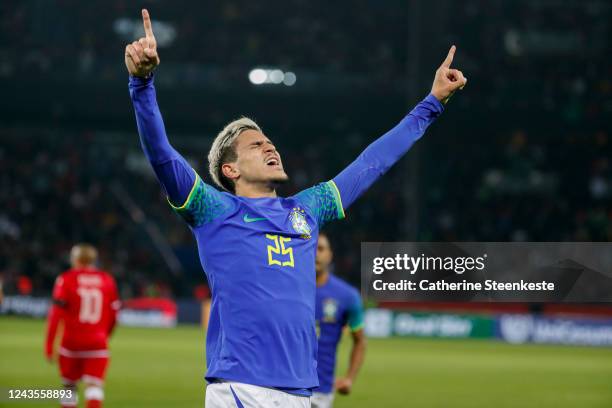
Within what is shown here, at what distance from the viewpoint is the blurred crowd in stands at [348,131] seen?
1324 inches

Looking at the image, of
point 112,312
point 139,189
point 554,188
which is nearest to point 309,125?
point 139,189

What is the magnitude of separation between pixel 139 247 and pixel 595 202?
15354 mm

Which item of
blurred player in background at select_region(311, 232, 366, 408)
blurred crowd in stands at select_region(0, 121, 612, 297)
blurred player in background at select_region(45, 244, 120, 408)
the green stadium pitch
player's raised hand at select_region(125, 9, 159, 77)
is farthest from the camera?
blurred crowd in stands at select_region(0, 121, 612, 297)

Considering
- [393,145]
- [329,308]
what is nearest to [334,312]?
[329,308]

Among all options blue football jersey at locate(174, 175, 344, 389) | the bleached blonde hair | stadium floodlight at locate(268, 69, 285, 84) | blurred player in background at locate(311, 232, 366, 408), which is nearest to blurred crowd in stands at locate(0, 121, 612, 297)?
stadium floodlight at locate(268, 69, 285, 84)

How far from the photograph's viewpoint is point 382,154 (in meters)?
4.44

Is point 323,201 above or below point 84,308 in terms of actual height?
above

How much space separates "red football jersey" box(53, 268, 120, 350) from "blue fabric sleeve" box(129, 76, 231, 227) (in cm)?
705

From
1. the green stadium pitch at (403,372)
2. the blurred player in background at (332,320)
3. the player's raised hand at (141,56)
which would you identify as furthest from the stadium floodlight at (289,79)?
the player's raised hand at (141,56)

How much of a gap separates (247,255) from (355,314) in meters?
4.58

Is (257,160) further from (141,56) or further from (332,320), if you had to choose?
(332,320)

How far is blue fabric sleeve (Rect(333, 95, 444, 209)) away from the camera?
435 cm

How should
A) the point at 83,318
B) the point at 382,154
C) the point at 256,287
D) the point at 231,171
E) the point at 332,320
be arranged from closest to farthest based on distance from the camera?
the point at 256,287
the point at 231,171
the point at 382,154
the point at 332,320
the point at 83,318

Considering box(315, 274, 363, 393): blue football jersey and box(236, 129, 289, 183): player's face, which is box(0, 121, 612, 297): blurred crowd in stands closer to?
box(315, 274, 363, 393): blue football jersey
